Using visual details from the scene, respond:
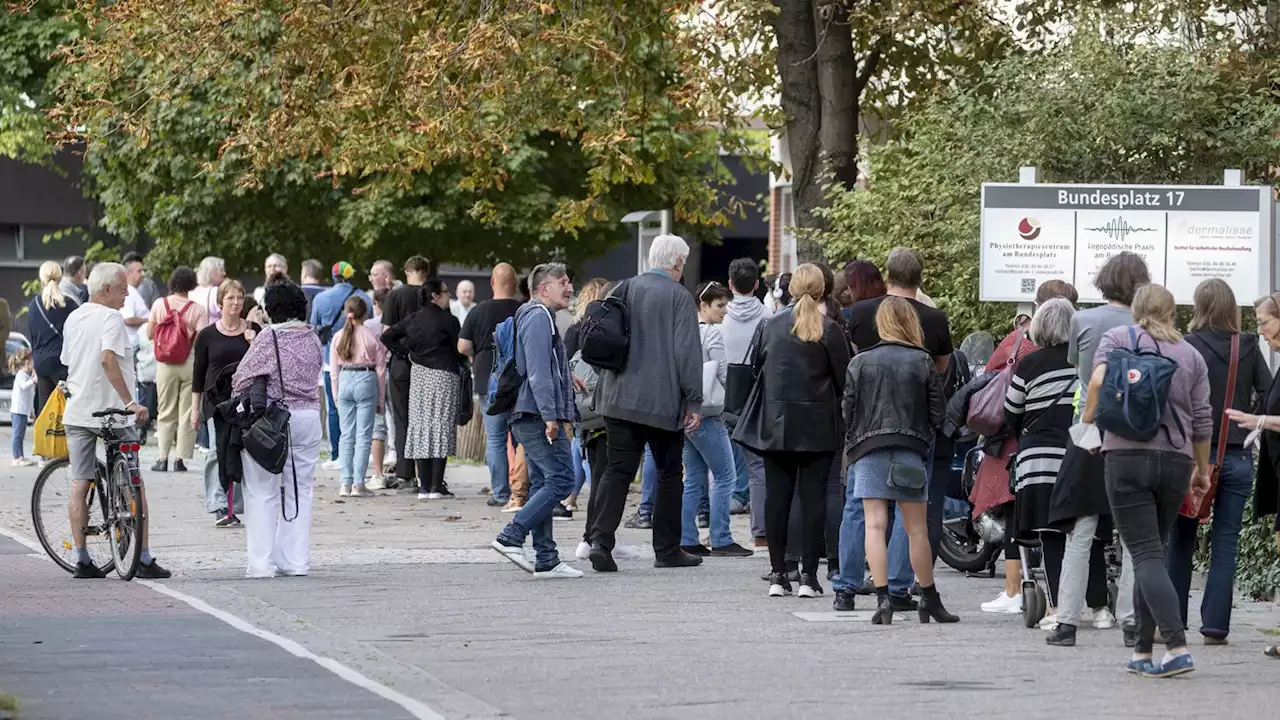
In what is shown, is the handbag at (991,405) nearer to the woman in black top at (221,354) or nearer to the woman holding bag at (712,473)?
the woman holding bag at (712,473)

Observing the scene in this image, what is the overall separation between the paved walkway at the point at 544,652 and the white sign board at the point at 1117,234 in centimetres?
288

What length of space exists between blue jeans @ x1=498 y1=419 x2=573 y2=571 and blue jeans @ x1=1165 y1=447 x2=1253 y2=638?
12.3 ft

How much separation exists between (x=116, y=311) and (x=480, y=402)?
5.87m

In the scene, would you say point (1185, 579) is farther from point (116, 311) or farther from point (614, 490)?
point (116, 311)

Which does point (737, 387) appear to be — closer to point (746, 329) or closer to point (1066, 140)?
point (746, 329)

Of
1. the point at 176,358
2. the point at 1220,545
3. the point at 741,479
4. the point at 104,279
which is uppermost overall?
the point at 104,279

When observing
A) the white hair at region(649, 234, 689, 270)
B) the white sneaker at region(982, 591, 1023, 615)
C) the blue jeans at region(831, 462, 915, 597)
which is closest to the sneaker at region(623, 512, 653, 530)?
the white hair at region(649, 234, 689, 270)

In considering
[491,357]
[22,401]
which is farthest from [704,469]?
[22,401]

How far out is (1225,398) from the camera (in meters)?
9.69

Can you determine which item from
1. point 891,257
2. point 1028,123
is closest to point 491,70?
point 1028,123

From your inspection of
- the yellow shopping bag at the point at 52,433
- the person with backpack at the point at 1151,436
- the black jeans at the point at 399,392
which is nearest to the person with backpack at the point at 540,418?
the yellow shopping bag at the point at 52,433

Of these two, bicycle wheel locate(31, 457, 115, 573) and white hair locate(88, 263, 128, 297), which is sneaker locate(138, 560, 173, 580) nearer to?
bicycle wheel locate(31, 457, 115, 573)

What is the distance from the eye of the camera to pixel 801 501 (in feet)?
38.4

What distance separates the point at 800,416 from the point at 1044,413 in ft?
5.29
